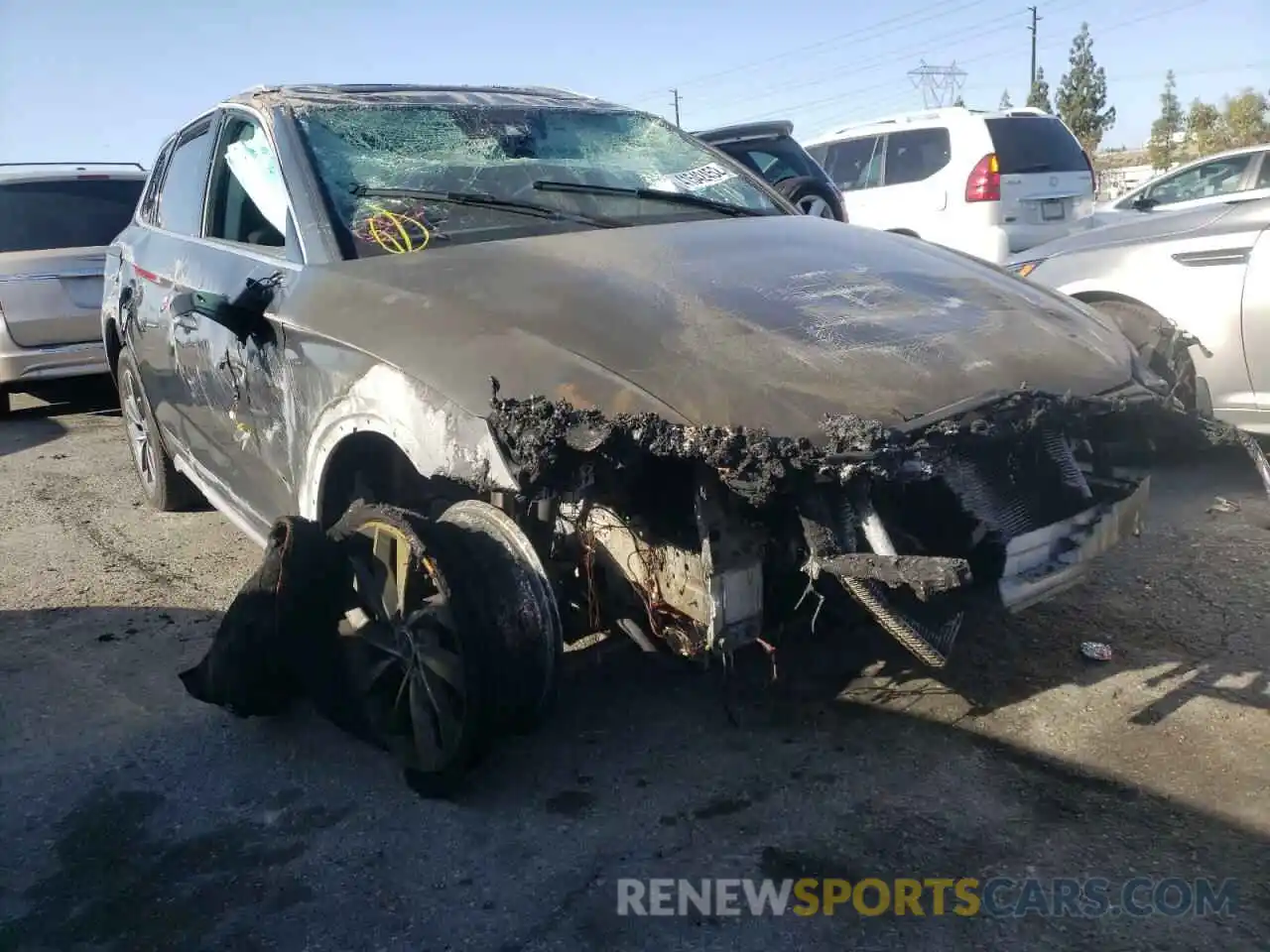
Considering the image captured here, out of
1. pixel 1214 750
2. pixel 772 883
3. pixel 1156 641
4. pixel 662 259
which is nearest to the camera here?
pixel 772 883

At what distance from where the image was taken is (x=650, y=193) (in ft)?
12.7

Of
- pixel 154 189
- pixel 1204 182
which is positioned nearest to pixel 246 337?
pixel 154 189

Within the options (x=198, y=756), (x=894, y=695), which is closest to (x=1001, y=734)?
(x=894, y=695)

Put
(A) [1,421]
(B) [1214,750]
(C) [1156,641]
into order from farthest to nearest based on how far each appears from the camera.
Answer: (A) [1,421] → (C) [1156,641] → (B) [1214,750]

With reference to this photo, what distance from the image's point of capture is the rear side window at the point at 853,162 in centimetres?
1154

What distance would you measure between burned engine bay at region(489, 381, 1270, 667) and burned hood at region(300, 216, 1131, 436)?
0.23ft

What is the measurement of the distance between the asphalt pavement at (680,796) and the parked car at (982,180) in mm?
6584

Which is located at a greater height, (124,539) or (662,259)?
(662,259)

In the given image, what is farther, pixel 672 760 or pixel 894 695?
pixel 894 695

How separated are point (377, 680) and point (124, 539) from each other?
291cm

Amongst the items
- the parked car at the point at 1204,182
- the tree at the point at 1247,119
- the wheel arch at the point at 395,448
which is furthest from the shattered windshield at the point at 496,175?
the tree at the point at 1247,119

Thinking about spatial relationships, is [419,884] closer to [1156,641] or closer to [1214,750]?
[1214,750]

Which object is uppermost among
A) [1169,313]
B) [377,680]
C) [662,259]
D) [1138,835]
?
[662,259]

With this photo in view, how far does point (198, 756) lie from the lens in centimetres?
324
